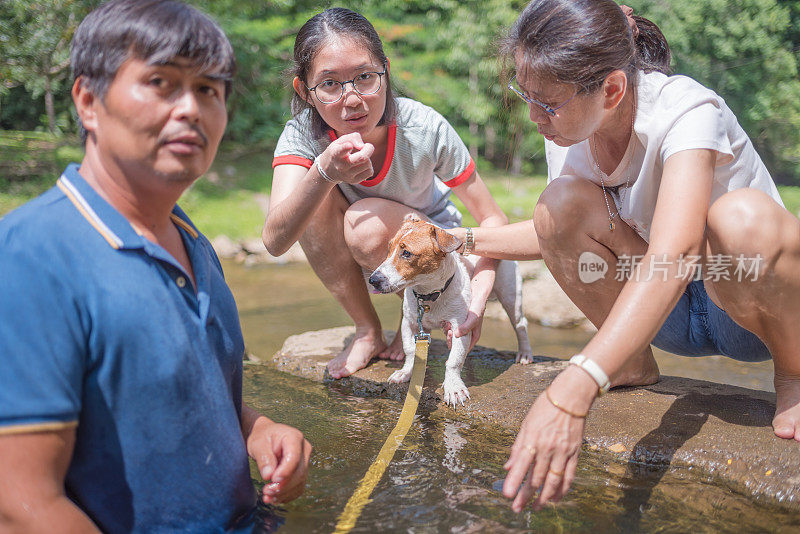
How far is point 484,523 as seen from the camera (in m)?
1.87

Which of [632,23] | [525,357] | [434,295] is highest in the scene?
[632,23]

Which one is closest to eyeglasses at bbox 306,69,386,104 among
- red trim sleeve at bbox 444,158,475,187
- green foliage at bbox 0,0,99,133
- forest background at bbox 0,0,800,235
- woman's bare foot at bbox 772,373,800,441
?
red trim sleeve at bbox 444,158,475,187

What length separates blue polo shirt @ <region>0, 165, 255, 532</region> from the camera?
1.22 metres

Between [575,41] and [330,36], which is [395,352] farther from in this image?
[575,41]

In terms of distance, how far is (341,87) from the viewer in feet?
8.98

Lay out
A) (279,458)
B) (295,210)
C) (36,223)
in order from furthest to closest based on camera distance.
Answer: (295,210) → (279,458) → (36,223)

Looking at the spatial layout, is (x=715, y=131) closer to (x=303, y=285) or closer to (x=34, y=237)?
(x=34, y=237)

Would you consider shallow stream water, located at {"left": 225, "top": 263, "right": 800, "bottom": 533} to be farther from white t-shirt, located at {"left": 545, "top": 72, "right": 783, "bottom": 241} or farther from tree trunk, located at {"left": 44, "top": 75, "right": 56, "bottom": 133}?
tree trunk, located at {"left": 44, "top": 75, "right": 56, "bottom": 133}

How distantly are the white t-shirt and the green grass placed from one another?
6.26 metres

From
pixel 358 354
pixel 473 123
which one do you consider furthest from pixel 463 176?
pixel 473 123

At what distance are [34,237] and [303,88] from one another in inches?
71.2

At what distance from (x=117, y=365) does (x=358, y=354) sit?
195cm

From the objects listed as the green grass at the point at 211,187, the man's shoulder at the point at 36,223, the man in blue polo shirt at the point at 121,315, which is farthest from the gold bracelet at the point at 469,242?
the green grass at the point at 211,187

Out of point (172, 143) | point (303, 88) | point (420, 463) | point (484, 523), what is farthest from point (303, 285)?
Result: point (172, 143)
